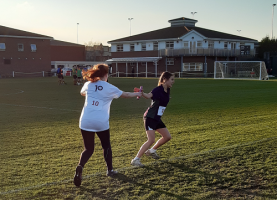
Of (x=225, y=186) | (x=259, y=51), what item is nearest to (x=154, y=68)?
(x=259, y=51)

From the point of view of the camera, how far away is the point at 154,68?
58.9 metres

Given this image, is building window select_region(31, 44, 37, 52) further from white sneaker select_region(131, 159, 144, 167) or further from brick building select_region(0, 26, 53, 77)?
white sneaker select_region(131, 159, 144, 167)

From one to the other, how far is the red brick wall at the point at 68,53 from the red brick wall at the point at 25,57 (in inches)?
1209

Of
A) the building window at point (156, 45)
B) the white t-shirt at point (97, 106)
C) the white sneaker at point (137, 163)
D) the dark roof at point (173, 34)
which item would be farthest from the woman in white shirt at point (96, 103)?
the building window at point (156, 45)

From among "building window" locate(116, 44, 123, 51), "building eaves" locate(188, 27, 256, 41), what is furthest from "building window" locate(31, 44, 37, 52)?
"building eaves" locate(188, 27, 256, 41)

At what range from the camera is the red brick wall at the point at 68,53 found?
91.2 meters

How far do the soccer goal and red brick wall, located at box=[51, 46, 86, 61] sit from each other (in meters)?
53.7

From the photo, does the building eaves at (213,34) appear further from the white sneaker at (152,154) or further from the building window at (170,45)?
the white sneaker at (152,154)

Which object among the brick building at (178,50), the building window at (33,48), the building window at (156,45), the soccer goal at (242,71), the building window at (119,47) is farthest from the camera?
the building window at (119,47)

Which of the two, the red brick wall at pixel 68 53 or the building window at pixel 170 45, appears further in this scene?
the red brick wall at pixel 68 53

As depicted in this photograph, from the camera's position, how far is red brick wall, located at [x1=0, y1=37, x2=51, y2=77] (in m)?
55.8

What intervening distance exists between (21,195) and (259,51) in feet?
233

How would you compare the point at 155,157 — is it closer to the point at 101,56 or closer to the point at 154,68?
the point at 154,68

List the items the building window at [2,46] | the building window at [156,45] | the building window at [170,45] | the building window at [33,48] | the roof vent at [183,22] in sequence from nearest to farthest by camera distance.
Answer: the building window at [2,46] → the building window at [170,45] → the building window at [33,48] → the building window at [156,45] → the roof vent at [183,22]
